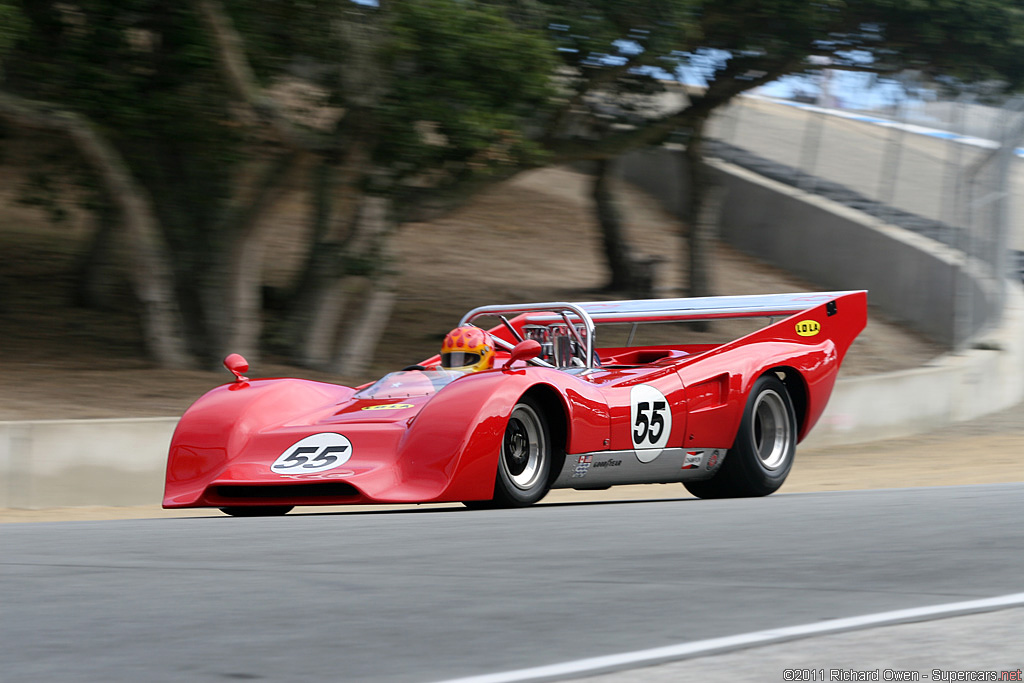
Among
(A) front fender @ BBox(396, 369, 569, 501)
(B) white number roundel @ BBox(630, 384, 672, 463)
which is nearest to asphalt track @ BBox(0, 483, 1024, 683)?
(A) front fender @ BBox(396, 369, 569, 501)

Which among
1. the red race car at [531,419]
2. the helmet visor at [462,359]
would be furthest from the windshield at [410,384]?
the helmet visor at [462,359]

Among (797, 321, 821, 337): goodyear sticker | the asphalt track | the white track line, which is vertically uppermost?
the white track line

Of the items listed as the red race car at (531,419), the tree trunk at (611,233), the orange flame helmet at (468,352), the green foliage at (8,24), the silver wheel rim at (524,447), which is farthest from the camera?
the tree trunk at (611,233)

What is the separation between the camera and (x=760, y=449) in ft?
30.0

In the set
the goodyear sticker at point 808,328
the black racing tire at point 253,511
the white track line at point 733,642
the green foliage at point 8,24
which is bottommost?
the black racing tire at point 253,511

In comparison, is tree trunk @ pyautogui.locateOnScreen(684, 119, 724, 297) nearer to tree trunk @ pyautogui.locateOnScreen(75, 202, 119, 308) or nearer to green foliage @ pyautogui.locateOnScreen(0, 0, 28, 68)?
tree trunk @ pyautogui.locateOnScreen(75, 202, 119, 308)

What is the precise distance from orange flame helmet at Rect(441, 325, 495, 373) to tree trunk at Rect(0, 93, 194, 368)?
615 centimetres

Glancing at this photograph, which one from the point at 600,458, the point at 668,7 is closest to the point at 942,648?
the point at 600,458

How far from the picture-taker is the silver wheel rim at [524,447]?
278 inches

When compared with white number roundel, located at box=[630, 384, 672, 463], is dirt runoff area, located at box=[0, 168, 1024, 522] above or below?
below

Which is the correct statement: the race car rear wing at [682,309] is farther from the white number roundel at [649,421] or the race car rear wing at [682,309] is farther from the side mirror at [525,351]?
the side mirror at [525,351]

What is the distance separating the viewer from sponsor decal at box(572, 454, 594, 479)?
7.43 m

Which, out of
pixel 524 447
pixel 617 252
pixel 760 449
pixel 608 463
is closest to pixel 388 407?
pixel 524 447

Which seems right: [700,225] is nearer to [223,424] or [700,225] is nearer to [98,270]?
[98,270]
